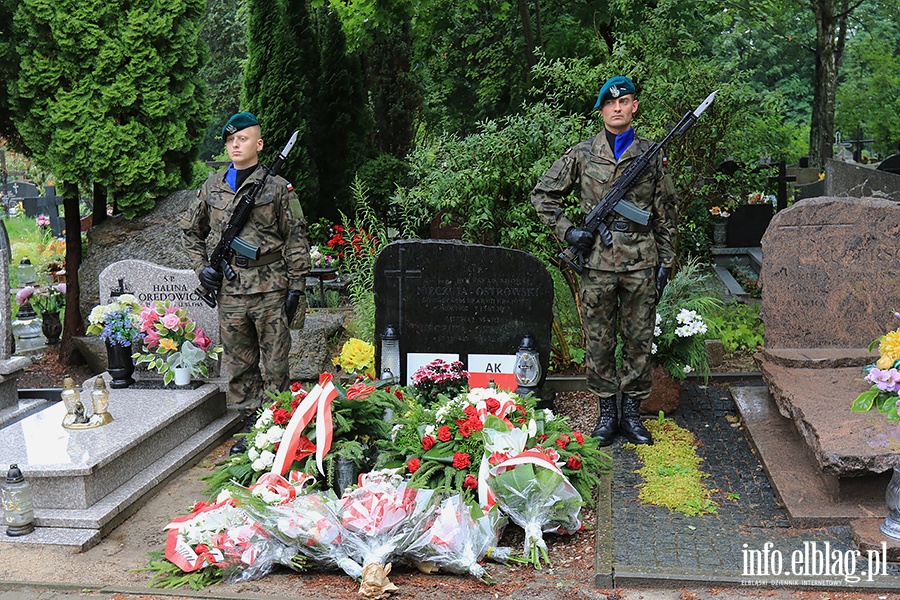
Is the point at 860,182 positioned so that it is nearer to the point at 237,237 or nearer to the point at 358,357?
the point at 358,357

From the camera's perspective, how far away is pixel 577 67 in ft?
30.1

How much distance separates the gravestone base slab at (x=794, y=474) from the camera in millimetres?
5125

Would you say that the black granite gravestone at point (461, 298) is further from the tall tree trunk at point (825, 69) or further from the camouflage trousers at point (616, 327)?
the tall tree trunk at point (825, 69)

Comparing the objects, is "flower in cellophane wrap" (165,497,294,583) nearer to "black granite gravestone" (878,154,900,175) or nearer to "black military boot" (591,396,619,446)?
"black military boot" (591,396,619,446)

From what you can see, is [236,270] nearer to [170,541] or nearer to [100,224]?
[170,541]

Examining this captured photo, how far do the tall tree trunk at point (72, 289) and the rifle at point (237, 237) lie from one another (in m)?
3.08

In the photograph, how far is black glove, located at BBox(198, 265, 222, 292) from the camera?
6.84 meters

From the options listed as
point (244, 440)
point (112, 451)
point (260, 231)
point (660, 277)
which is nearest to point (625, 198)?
point (660, 277)

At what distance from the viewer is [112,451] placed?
5.99 m

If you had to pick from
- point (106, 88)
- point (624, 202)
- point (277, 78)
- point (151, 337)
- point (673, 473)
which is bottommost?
point (673, 473)

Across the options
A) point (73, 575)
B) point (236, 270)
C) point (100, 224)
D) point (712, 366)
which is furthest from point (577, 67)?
point (73, 575)

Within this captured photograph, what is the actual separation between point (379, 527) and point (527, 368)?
2.33 m

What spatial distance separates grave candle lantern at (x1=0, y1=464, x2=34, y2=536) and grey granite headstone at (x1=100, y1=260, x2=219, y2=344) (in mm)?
2453

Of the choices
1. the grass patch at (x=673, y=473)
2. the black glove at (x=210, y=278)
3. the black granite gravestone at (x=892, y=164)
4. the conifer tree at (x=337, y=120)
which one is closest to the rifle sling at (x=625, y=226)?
the grass patch at (x=673, y=473)
